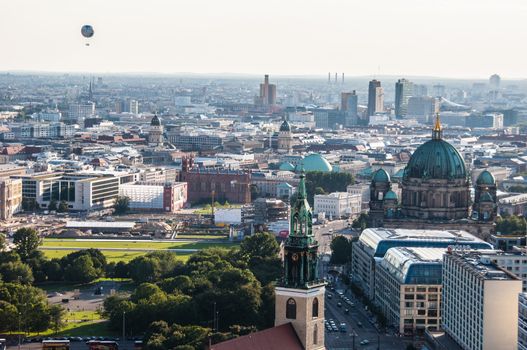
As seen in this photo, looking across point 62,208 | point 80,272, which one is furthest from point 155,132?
point 80,272

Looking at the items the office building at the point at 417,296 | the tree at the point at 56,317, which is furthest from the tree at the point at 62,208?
the office building at the point at 417,296

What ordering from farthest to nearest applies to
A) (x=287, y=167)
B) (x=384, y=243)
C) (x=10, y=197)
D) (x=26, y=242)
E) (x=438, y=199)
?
1. (x=287, y=167)
2. (x=10, y=197)
3. (x=438, y=199)
4. (x=26, y=242)
5. (x=384, y=243)

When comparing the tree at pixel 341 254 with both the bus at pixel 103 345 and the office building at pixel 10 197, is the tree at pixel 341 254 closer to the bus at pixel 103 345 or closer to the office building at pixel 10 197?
the bus at pixel 103 345

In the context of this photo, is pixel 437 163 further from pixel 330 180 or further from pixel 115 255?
pixel 330 180

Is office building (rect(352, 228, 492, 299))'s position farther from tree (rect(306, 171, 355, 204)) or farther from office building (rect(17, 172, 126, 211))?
tree (rect(306, 171, 355, 204))

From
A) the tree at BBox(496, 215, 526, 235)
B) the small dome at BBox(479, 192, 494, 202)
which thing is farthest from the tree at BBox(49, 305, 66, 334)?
the tree at BBox(496, 215, 526, 235)

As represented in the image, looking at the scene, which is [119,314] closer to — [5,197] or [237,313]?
[237,313]

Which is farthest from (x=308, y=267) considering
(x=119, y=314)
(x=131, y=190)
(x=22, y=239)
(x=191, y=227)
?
(x=131, y=190)
